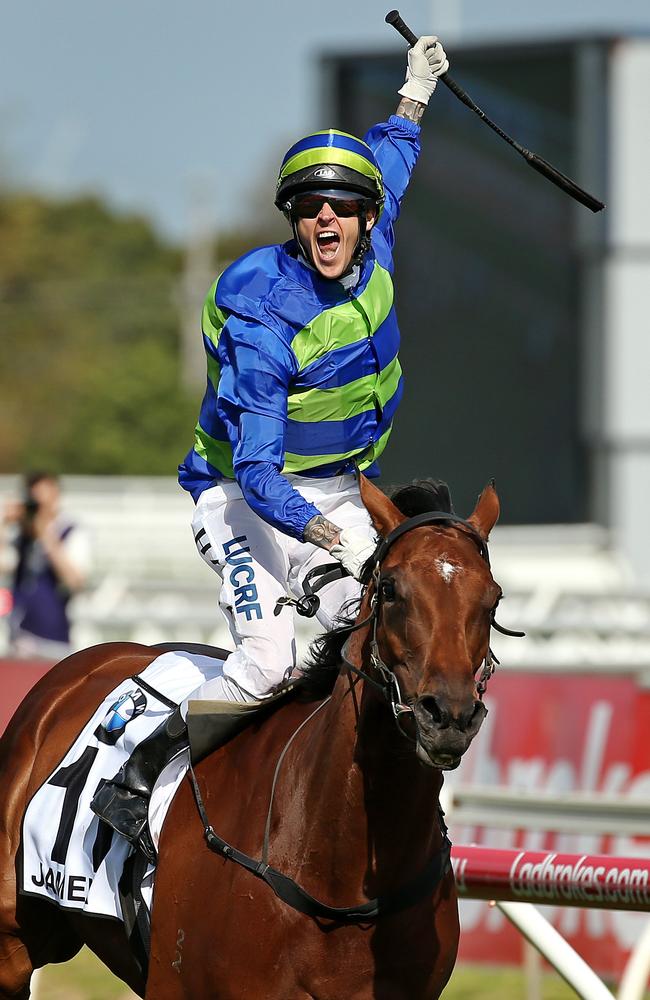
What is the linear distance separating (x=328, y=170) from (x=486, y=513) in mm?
1034

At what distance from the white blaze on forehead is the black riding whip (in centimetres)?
141

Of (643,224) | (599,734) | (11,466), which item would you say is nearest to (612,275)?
(643,224)

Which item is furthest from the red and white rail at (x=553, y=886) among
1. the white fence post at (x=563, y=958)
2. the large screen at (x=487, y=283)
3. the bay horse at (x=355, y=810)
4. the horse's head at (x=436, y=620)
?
the large screen at (x=487, y=283)

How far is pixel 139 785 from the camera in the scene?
4348mm

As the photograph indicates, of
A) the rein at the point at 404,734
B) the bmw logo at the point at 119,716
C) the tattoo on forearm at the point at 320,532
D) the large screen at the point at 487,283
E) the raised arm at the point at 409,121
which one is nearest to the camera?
the rein at the point at 404,734

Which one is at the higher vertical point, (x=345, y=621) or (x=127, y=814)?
(x=345, y=621)

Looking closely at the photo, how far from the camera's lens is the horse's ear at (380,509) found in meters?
3.69

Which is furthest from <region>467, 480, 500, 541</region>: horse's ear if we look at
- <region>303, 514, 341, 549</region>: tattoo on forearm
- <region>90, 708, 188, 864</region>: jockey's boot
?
<region>90, 708, 188, 864</region>: jockey's boot

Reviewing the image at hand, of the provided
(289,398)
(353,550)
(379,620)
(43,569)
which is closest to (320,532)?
(353,550)

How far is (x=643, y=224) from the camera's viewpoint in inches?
631

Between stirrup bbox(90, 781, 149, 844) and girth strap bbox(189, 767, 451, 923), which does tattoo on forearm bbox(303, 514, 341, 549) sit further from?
stirrup bbox(90, 781, 149, 844)

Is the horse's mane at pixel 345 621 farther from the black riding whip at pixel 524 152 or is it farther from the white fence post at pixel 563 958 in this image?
the white fence post at pixel 563 958

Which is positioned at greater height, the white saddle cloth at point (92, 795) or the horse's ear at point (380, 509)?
the horse's ear at point (380, 509)

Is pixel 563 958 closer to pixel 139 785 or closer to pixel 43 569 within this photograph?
pixel 139 785
